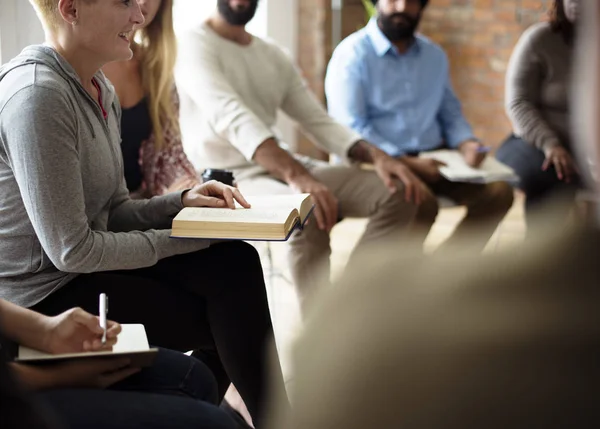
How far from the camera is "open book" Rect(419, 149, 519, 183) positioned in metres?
3.08

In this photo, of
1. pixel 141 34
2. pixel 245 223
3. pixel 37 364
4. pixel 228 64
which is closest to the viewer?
pixel 37 364

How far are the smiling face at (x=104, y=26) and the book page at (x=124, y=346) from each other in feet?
1.91

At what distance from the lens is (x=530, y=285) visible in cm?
47

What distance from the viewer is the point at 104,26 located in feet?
5.44

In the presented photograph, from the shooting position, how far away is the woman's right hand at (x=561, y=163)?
10.6 ft

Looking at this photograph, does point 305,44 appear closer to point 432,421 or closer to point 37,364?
point 37,364

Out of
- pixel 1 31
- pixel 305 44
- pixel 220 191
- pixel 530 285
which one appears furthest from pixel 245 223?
pixel 305 44

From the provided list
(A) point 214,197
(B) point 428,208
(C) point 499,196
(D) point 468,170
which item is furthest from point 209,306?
(C) point 499,196

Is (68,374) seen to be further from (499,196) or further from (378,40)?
(378,40)

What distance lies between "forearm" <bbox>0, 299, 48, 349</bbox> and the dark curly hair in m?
2.77

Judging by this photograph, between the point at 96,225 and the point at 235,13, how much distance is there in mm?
1487

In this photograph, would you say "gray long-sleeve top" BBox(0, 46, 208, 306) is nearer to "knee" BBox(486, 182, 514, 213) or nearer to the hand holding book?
the hand holding book

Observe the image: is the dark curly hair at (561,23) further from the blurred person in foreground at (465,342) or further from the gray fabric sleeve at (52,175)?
the blurred person in foreground at (465,342)

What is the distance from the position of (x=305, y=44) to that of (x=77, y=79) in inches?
148
